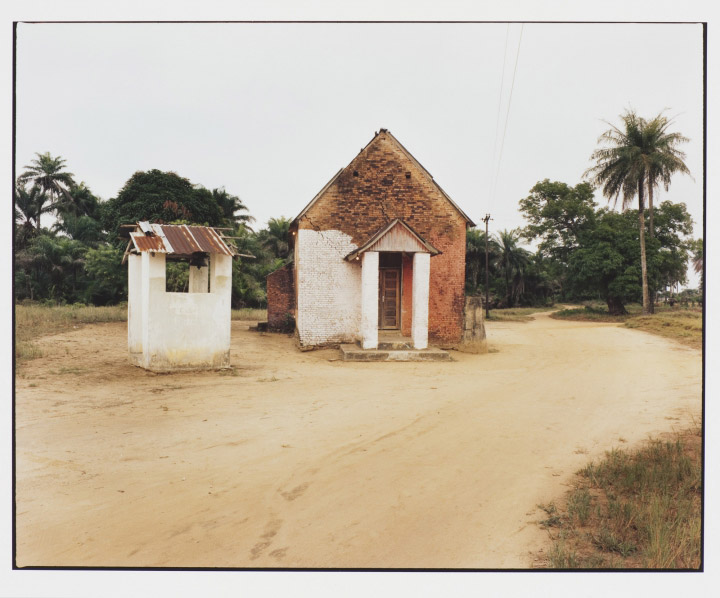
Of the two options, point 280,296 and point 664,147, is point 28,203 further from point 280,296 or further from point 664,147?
point 280,296

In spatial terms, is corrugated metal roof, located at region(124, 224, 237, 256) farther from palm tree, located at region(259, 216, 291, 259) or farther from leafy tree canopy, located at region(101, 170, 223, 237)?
palm tree, located at region(259, 216, 291, 259)

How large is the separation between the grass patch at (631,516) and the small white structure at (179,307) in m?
8.22

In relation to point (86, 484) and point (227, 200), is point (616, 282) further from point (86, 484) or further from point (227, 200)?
point (86, 484)

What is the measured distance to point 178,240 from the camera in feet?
35.5

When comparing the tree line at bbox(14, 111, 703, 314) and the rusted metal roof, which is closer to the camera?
the tree line at bbox(14, 111, 703, 314)

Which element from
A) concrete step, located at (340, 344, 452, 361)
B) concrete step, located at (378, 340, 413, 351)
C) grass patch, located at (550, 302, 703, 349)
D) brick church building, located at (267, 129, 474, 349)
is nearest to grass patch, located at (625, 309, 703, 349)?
grass patch, located at (550, 302, 703, 349)

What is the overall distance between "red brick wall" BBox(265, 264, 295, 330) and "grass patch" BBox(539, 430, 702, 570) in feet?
49.9

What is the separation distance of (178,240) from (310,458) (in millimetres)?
7060

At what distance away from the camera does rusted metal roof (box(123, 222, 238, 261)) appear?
34.2 feet

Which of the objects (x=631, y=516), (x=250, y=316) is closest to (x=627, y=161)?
(x=631, y=516)

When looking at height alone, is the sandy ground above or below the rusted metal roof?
below

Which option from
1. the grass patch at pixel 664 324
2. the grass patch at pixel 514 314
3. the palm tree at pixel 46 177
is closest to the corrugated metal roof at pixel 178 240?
the palm tree at pixel 46 177

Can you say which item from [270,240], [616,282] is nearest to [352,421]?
[616,282]

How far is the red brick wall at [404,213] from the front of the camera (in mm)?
15633
